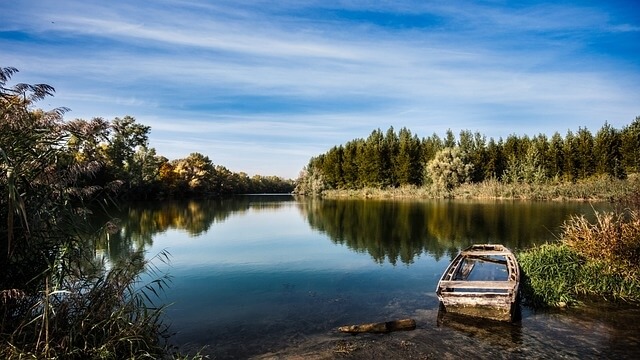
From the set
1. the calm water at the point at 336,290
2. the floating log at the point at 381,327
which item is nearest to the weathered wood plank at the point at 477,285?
the calm water at the point at 336,290

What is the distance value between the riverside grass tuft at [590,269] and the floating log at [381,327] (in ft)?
15.2

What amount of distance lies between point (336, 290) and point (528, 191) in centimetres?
5426

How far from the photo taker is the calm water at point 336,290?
996cm

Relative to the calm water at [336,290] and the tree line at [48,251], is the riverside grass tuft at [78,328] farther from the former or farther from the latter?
the calm water at [336,290]

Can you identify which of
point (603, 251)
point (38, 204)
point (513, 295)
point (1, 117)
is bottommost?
point (513, 295)

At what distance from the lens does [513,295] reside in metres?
11.0

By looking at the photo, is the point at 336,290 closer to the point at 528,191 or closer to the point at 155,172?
the point at 528,191

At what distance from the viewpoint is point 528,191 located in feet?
198

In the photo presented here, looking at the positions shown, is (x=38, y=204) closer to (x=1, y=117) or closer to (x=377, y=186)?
(x=1, y=117)

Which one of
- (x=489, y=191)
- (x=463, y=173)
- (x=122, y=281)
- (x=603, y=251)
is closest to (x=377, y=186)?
(x=463, y=173)

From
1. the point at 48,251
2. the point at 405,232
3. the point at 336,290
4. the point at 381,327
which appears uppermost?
the point at 48,251

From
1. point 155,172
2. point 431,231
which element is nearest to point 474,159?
point 431,231

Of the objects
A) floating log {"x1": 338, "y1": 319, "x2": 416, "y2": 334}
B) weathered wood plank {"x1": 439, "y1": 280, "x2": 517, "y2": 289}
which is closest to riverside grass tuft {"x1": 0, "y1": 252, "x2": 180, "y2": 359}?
floating log {"x1": 338, "y1": 319, "x2": 416, "y2": 334}

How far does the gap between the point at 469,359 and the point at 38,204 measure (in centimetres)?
885
